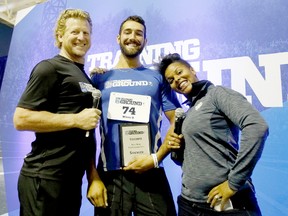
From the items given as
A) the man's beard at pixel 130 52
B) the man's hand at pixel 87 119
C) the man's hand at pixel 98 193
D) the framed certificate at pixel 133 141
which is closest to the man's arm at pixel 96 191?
the man's hand at pixel 98 193

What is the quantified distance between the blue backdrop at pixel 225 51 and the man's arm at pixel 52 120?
136cm

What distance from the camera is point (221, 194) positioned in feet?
3.50

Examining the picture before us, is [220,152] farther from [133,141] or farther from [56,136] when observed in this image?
[56,136]

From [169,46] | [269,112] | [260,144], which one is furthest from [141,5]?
[260,144]

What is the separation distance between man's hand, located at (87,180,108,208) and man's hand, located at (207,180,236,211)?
0.52 m

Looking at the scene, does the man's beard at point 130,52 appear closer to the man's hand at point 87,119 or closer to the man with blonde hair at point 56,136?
the man with blonde hair at point 56,136

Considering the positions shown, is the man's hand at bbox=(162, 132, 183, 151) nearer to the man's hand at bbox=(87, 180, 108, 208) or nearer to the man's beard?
the man's hand at bbox=(87, 180, 108, 208)

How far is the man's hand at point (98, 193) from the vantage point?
1.31 meters

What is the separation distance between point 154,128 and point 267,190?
3.84 feet

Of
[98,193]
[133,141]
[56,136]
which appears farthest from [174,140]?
[56,136]

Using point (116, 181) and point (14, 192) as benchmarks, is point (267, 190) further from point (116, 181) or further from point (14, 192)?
point (14, 192)

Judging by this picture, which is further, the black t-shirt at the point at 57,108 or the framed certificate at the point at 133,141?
the framed certificate at the point at 133,141

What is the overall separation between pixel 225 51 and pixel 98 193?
5.39ft

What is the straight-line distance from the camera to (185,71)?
1411 millimetres
